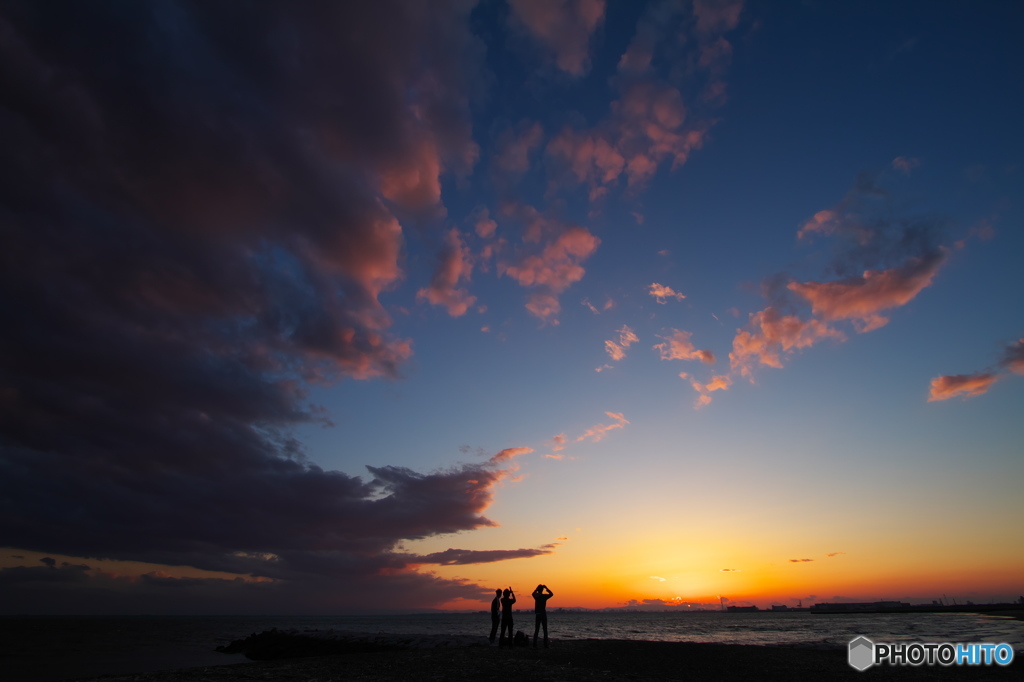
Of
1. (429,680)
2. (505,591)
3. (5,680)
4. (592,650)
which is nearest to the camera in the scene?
(429,680)

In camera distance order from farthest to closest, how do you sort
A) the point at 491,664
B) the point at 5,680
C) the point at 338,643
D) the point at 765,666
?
1. the point at 338,643
2. the point at 5,680
3. the point at 765,666
4. the point at 491,664

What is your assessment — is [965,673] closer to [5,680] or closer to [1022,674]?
[1022,674]

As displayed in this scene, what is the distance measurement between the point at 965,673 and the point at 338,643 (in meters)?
41.5

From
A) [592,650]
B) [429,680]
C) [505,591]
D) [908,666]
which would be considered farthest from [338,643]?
[908,666]

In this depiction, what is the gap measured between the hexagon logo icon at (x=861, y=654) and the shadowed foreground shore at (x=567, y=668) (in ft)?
1.85

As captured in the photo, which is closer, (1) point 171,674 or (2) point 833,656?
(1) point 171,674

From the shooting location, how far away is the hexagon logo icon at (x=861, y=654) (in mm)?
20831

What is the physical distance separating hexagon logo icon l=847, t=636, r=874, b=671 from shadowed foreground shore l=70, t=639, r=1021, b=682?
1.85 feet

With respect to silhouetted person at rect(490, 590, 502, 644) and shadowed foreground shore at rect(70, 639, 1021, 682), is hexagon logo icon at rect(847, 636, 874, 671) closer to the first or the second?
shadowed foreground shore at rect(70, 639, 1021, 682)

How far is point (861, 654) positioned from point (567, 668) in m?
15.9

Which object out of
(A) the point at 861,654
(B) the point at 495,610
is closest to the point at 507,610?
(B) the point at 495,610

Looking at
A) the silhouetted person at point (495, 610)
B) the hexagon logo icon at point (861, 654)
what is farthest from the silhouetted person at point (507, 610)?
the hexagon logo icon at point (861, 654)

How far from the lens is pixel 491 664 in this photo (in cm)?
1850

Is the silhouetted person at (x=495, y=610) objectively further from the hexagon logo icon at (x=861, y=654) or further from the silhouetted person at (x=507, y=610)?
the hexagon logo icon at (x=861, y=654)
